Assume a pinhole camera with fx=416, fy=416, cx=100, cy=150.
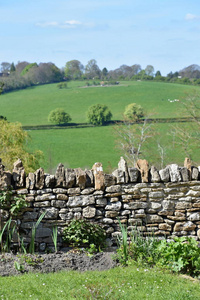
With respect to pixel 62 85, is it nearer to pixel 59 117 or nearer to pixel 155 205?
pixel 59 117

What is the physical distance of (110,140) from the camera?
187ft

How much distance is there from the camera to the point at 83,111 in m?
70.2

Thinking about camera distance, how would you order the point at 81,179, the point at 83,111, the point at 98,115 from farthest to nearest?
the point at 83,111 < the point at 98,115 < the point at 81,179

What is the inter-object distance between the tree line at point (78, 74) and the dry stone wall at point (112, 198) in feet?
254

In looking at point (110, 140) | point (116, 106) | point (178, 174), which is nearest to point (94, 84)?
point (116, 106)

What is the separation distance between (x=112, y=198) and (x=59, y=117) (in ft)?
191

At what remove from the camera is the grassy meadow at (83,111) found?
172ft

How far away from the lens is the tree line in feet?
280

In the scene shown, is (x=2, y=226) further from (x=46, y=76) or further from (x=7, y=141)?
(x=46, y=76)

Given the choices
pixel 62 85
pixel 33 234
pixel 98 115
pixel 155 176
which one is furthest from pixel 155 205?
pixel 62 85

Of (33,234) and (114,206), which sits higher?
(114,206)

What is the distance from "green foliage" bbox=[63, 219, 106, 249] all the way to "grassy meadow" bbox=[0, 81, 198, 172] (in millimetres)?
37965

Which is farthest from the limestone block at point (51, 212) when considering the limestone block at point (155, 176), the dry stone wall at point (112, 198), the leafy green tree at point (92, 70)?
the leafy green tree at point (92, 70)

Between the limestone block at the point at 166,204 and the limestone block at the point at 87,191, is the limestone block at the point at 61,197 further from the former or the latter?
the limestone block at the point at 166,204
